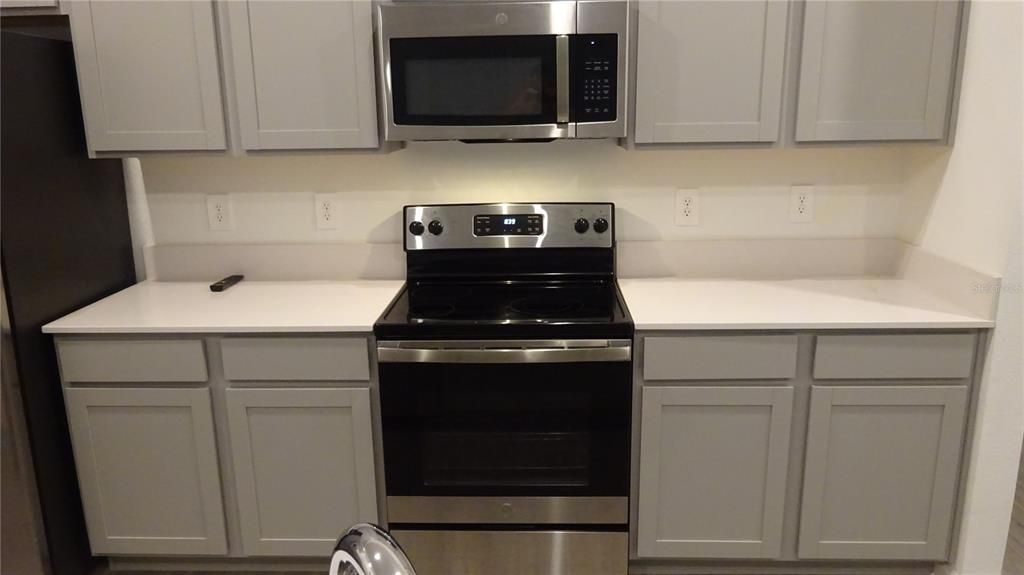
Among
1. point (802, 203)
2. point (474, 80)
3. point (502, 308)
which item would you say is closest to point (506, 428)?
point (502, 308)

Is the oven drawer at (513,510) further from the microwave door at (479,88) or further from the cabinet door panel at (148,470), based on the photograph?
the microwave door at (479,88)

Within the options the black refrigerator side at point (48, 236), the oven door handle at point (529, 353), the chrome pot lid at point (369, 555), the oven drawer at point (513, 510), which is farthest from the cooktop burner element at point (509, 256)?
the chrome pot lid at point (369, 555)

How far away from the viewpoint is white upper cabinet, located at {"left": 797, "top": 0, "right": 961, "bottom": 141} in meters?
1.97

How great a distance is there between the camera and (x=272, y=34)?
2031 millimetres

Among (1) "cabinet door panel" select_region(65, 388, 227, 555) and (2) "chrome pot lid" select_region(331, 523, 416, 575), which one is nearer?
(2) "chrome pot lid" select_region(331, 523, 416, 575)

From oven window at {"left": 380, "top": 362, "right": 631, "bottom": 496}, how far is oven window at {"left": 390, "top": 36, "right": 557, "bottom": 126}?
710mm

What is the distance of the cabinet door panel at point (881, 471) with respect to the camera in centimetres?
194

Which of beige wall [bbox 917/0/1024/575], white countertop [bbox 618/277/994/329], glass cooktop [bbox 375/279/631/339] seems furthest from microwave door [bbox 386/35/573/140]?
beige wall [bbox 917/0/1024/575]

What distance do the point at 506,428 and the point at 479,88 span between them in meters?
0.96

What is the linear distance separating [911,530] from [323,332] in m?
1.76

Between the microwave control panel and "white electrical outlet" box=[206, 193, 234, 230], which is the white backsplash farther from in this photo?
the microwave control panel

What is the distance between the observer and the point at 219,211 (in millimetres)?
2459

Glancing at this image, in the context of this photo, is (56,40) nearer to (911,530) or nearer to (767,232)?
(767,232)

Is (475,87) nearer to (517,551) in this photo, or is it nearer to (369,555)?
(517,551)
